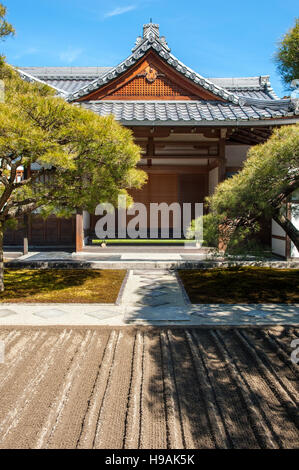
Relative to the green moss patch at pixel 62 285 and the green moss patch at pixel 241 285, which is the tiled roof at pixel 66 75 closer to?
the green moss patch at pixel 62 285

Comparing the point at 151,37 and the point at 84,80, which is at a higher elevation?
the point at 84,80

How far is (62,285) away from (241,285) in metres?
3.72

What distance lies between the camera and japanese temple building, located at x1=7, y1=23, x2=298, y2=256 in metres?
9.10

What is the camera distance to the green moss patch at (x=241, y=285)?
6.13 meters

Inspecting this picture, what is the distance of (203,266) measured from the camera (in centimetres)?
896

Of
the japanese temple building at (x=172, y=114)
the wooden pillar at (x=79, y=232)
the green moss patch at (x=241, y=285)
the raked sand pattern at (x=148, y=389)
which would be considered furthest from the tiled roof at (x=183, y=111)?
the raked sand pattern at (x=148, y=389)

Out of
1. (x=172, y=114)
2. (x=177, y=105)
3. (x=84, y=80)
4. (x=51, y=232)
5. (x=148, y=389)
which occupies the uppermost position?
(x=84, y=80)

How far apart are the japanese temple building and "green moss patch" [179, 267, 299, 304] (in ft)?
5.71

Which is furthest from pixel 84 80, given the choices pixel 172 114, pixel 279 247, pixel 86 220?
pixel 279 247

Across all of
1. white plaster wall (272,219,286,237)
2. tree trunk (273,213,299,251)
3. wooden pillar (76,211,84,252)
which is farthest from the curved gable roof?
tree trunk (273,213,299,251)

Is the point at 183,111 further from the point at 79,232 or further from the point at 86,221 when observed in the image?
the point at 86,221

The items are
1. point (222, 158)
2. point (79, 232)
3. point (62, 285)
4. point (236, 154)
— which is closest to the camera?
point (62, 285)

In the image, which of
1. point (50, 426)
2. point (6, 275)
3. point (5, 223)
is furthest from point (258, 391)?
point (6, 275)

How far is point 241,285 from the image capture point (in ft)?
23.6
